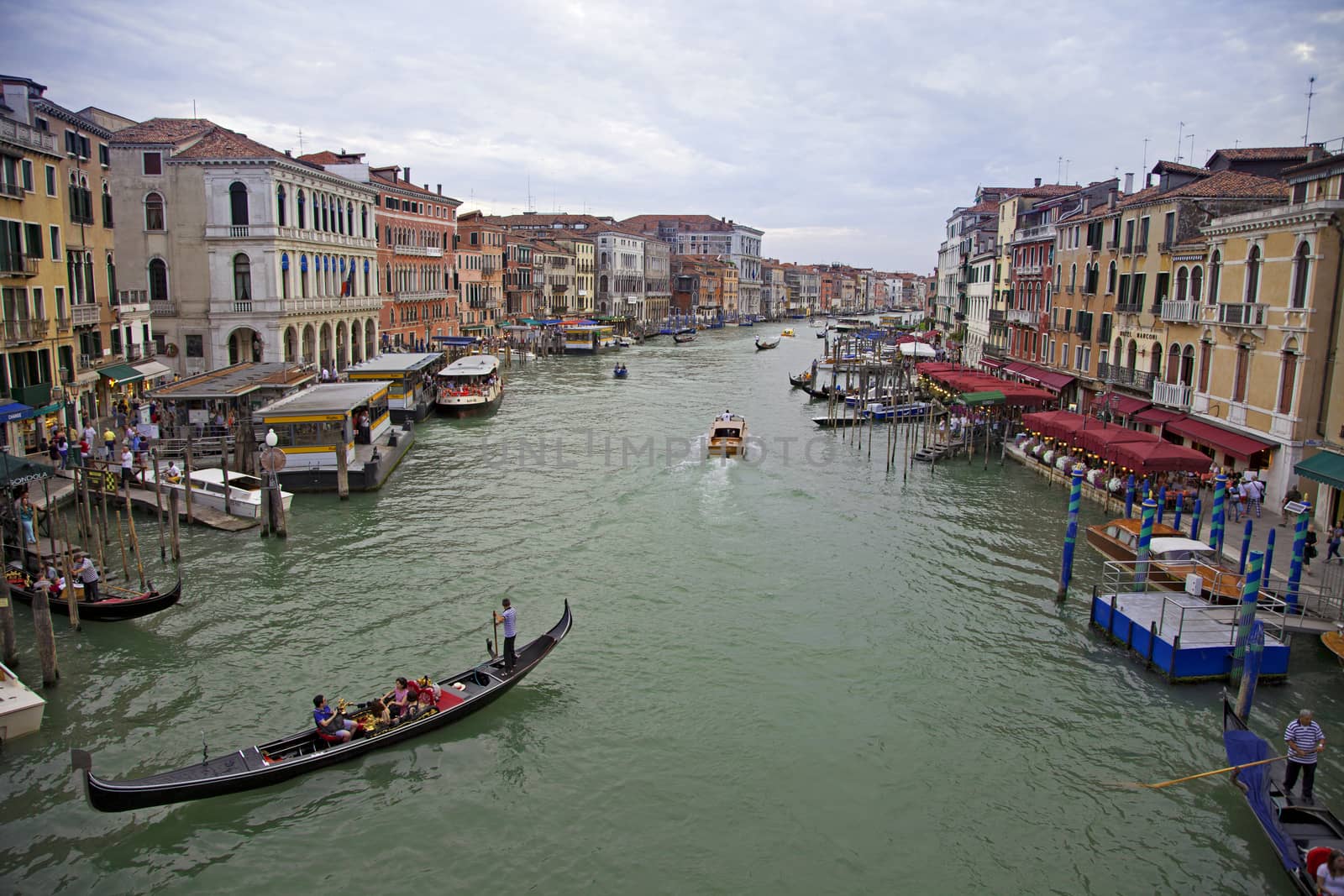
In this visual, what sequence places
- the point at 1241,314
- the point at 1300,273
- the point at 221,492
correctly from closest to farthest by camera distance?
1. the point at 1300,273
2. the point at 221,492
3. the point at 1241,314

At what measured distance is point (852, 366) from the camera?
4931cm

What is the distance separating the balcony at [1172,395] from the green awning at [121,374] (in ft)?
94.1

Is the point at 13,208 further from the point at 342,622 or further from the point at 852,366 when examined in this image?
the point at 852,366

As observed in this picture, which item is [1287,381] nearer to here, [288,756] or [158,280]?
[288,756]

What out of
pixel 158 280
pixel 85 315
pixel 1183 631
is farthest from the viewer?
pixel 158 280

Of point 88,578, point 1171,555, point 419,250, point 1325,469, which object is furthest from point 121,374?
point 1325,469

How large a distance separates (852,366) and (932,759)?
39603 millimetres

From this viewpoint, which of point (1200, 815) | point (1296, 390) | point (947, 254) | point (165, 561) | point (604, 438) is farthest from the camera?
point (947, 254)

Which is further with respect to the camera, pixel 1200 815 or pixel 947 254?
pixel 947 254

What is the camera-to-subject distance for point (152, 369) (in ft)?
95.8

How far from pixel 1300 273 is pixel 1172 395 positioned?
5.75m

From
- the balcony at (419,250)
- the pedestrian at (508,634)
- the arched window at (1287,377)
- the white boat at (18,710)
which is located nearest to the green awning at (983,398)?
the arched window at (1287,377)

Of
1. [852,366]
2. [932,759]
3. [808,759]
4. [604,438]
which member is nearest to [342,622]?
[808,759]

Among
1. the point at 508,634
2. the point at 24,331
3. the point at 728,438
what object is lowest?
the point at 508,634
